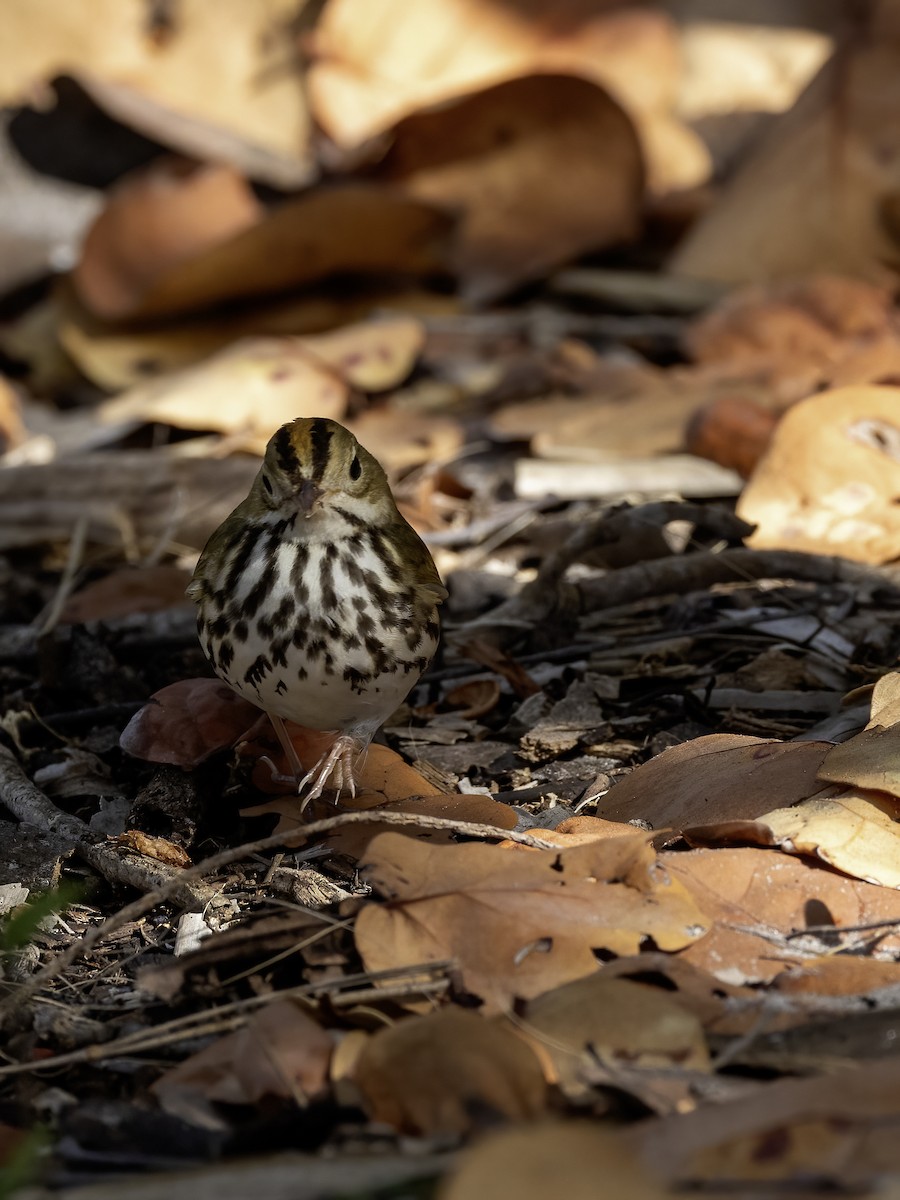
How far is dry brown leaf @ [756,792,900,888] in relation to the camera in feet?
7.59

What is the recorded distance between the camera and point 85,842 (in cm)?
277

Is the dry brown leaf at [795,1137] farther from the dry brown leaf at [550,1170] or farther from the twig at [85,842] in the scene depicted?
the twig at [85,842]

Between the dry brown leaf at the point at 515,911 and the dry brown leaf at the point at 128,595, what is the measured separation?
5.91ft

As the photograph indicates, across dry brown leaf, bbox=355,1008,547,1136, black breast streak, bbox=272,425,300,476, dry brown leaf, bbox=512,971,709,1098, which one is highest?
black breast streak, bbox=272,425,300,476

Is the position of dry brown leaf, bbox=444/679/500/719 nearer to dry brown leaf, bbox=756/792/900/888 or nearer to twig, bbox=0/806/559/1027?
twig, bbox=0/806/559/1027

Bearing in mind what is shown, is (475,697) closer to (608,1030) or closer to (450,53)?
(608,1030)

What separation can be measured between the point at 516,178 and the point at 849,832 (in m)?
4.38

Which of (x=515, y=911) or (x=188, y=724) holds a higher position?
(x=515, y=911)

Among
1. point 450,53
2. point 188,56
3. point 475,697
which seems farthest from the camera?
point 188,56

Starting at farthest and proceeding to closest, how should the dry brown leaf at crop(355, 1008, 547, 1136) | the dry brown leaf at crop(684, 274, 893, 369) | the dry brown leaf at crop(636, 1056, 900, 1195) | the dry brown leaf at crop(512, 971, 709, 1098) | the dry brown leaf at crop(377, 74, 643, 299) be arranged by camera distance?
the dry brown leaf at crop(377, 74, 643, 299), the dry brown leaf at crop(684, 274, 893, 369), the dry brown leaf at crop(512, 971, 709, 1098), the dry brown leaf at crop(355, 1008, 547, 1136), the dry brown leaf at crop(636, 1056, 900, 1195)

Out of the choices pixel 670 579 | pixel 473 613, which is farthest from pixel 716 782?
pixel 473 613

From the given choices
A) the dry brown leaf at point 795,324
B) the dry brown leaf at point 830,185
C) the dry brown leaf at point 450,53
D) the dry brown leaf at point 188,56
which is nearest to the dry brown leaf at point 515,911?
the dry brown leaf at point 795,324

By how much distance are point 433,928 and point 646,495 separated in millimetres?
2370

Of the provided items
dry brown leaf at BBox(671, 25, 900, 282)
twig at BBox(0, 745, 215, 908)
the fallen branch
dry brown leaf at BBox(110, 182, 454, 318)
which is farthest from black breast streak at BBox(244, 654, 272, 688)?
dry brown leaf at BBox(671, 25, 900, 282)
